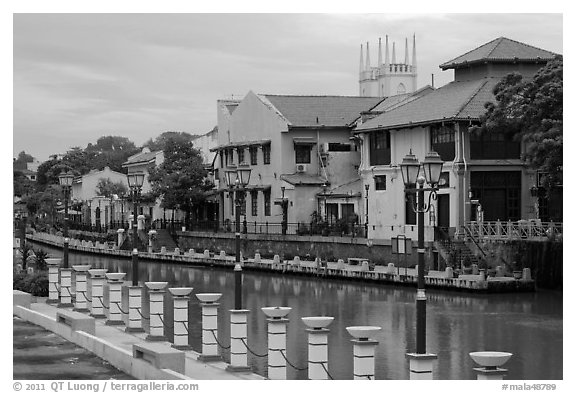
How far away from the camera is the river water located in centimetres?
3047

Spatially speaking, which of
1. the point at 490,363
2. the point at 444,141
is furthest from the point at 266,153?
the point at 490,363

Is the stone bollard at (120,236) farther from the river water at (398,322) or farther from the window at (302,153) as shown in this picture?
the river water at (398,322)

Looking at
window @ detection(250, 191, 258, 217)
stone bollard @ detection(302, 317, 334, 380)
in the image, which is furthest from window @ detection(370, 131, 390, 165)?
stone bollard @ detection(302, 317, 334, 380)

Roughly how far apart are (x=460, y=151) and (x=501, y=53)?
6.13 m

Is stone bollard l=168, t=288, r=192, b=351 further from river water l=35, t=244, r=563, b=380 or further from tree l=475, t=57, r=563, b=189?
tree l=475, t=57, r=563, b=189

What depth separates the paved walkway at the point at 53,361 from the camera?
22.8 meters

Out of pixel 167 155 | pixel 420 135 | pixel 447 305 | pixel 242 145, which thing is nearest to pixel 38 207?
pixel 167 155

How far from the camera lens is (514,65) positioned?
58375 mm

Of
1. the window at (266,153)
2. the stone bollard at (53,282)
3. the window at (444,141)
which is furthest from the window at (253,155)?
the stone bollard at (53,282)

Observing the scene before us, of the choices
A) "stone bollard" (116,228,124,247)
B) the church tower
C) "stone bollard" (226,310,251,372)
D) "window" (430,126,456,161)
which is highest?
the church tower

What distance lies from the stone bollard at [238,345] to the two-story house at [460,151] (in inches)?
1226

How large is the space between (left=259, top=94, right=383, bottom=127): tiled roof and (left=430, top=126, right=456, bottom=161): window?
1498cm

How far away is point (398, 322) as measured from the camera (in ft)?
131
